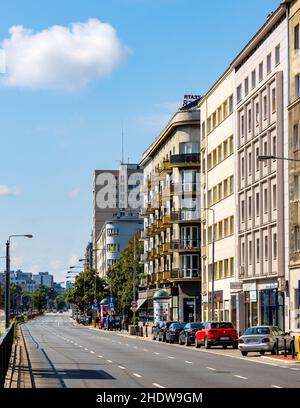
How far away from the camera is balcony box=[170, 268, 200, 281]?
338 ft

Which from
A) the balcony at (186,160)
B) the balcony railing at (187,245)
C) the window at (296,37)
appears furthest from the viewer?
the balcony at (186,160)

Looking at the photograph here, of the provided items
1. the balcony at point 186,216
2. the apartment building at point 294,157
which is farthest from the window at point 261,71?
the balcony at point 186,216

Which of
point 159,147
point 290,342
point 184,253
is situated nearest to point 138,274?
point 159,147

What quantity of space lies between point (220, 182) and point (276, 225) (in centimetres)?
2167

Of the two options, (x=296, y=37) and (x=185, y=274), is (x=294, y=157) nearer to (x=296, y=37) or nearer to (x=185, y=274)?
(x=296, y=37)

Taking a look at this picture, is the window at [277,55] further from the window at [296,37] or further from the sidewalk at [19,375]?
the sidewalk at [19,375]

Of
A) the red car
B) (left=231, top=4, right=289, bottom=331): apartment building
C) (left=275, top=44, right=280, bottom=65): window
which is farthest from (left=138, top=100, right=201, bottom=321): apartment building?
the red car

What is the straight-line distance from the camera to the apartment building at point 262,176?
67.2 metres

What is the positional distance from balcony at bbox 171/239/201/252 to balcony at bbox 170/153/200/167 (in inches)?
300

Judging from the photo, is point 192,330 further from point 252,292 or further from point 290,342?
point 290,342

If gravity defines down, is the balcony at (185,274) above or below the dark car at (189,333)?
above

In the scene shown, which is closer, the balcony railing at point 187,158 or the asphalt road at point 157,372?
the asphalt road at point 157,372

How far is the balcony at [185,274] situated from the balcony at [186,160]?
34.7ft

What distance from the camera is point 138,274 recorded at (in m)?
138
